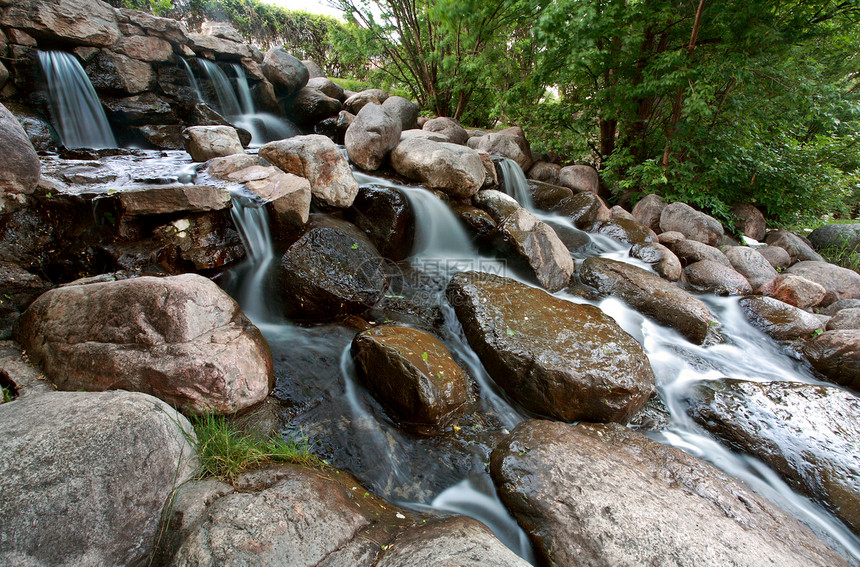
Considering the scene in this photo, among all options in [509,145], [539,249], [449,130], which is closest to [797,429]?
[539,249]

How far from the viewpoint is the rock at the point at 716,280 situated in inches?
242

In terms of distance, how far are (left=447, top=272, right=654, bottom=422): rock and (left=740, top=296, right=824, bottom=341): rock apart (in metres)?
3.10

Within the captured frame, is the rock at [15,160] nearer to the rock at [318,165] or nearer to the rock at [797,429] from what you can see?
the rock at [318,165]

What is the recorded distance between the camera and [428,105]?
12695 millimetres

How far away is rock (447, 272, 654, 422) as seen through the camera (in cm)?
315

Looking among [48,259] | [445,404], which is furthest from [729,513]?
[48,259]

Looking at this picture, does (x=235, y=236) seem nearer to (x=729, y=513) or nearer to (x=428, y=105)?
(x=729, y=513)

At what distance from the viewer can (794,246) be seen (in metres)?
8.05

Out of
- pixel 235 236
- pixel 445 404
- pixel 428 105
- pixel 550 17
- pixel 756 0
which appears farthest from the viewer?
pixel 428 105

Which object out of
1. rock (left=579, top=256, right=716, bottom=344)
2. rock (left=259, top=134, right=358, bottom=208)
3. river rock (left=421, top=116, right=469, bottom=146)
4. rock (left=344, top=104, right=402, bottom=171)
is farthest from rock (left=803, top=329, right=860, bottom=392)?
river rock (left=421, top=116, right=469, bottom=146)

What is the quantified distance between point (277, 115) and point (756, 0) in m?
10.5

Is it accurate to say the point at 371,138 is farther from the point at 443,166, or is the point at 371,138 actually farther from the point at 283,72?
the point at 283,72

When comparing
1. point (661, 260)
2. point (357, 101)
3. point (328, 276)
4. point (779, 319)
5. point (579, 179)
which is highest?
point (357, 101)

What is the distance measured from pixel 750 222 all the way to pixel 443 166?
7878mm
